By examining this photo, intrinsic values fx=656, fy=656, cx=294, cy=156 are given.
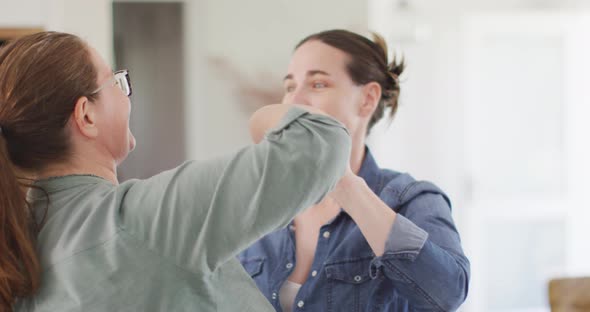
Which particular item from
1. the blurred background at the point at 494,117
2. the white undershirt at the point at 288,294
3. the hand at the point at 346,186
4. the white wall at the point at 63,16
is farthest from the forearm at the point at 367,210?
the blurred background at the point at 494,117

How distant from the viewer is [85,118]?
921 millimetres

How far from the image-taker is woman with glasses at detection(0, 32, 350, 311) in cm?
80

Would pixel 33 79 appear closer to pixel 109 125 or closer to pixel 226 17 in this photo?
pixel 109 125

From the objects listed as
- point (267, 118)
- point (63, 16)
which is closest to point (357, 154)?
point (267, 118)

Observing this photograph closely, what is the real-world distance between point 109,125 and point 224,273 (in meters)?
0.27

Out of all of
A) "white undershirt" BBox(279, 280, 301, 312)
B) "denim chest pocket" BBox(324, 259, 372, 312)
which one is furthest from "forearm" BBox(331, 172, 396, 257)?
"white undershirt" BBox(279, 280, 301, 312)

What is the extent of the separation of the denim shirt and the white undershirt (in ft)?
0.04

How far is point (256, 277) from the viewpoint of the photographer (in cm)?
144

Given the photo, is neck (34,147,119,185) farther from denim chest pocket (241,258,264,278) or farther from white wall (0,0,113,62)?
white wall (0,0,113,62)

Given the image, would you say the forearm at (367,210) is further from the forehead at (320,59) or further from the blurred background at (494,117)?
the blurred background at (494,117)

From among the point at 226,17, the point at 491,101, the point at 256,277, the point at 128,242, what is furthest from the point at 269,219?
the point at 491,101

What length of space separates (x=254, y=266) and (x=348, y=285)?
0.25 metres

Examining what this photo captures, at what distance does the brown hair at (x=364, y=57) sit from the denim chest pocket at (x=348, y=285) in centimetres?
43

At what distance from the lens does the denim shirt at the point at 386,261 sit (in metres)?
1.17
